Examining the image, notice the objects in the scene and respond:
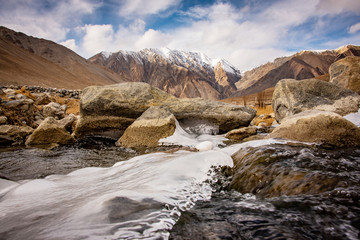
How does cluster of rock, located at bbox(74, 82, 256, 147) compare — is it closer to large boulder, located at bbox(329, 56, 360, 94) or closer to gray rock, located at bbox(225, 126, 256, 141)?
gray rock, located at bbox(225, 126, 256, 141)

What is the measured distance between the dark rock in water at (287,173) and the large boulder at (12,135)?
7.15 metres

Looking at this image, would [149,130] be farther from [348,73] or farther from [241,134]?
[348,73]

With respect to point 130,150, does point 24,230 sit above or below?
above

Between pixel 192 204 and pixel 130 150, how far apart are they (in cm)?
412

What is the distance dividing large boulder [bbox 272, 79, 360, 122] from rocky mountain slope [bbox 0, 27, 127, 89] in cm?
3825

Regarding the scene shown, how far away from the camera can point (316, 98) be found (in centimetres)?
664

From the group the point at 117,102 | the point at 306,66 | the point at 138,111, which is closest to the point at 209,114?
the point at 138,111

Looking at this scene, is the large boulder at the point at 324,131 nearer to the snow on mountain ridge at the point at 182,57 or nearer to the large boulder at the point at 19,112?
the large boulder at the point at 19,112

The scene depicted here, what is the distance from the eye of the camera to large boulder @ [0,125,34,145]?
5906 mm

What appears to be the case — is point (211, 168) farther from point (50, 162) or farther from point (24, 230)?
point (50, 162)

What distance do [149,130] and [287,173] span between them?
15.5 feet

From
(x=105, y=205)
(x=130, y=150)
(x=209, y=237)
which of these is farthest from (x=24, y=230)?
(x=130, y=150)

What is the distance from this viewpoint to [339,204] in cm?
139

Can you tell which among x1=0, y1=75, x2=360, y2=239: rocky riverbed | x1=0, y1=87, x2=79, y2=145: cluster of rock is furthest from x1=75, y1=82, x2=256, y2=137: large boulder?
x1=0, y1=75, x2=360, y2=239: rocky riverbed
